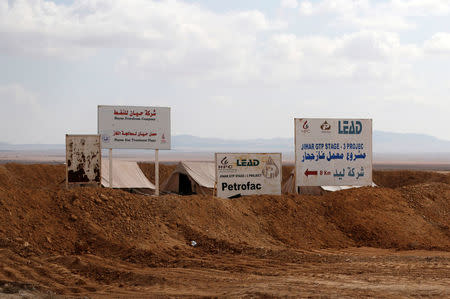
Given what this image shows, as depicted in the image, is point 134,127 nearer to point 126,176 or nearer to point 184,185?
point 184,185

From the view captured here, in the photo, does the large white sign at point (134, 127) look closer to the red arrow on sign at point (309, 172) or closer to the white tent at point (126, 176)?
the red arrow on sign at point (309, 172)

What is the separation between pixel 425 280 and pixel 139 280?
18.2 feet

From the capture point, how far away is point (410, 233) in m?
17.7

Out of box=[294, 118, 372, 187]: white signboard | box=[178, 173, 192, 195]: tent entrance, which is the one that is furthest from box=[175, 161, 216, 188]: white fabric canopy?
box=[294, 118, 372, 187]: white signboard

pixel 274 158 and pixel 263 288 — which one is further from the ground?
pixel 274 158

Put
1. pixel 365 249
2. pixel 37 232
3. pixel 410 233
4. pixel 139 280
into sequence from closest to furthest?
1. pixel 139 280
2. pixel 37 232
3. pixel 365 249
4. pixel 410 233

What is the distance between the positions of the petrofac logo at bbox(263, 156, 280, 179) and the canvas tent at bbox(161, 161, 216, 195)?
6.77 meters

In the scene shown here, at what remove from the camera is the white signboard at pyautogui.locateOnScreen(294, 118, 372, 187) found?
68.2 ft

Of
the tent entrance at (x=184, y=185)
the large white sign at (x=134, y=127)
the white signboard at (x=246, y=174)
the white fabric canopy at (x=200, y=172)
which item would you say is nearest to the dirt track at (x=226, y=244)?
the white signboard at (x=246, y=174)

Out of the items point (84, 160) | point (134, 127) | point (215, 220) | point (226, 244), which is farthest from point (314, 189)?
point (226, 244)

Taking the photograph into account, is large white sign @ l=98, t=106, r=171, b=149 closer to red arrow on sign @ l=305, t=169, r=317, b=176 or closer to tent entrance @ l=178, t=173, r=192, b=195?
red arrow on sign @ l=305, t=169, r=317, b=176

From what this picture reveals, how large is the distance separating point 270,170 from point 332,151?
8.09ft

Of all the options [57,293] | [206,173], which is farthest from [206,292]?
[206,173]

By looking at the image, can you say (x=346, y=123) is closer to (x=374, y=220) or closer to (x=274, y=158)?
(x=274, y=158)
